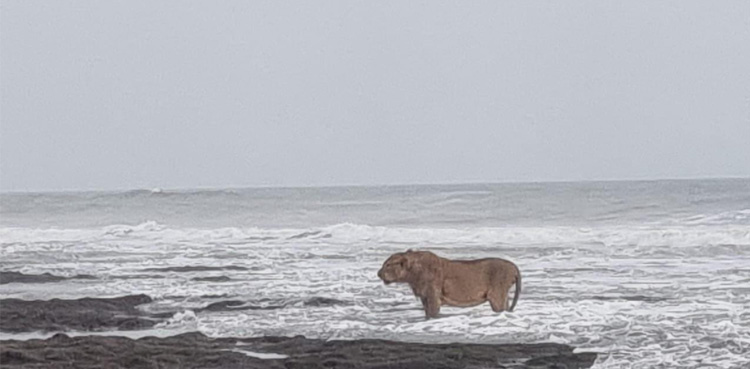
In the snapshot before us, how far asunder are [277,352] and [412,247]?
466 inches

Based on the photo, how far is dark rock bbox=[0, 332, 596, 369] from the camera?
6.18 meters

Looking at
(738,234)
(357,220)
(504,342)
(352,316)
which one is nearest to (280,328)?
(352,316)

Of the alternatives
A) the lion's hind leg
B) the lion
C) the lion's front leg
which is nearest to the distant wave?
the lion's hind leg

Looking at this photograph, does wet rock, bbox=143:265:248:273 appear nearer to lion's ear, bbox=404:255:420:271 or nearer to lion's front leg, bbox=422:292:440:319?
lion's front leg, bbox=422:292:440:319

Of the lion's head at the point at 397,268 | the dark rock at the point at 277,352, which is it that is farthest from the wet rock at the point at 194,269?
the dark rock at the point at 277,352

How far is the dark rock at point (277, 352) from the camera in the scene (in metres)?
6.18

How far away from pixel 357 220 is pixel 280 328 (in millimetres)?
12527

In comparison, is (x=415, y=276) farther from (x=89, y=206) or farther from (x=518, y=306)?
(x=89, y=206)

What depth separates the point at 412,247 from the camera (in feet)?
60.6

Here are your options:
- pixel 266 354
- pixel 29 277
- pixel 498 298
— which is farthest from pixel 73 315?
pixel 29 277

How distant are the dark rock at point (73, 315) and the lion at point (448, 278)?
1.76 metres

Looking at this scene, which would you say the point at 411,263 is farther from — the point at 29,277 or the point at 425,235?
the point at 425,235

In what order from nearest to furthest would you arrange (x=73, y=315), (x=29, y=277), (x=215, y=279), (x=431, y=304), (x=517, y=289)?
(x=431, y=304) < (x=517, y=289) < (x=73, y=315) < (x=215, y=279) < (x=29, y=277)

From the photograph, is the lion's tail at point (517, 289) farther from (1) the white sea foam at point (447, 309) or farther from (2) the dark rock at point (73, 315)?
(2) the dark rock at point (73, 315)
